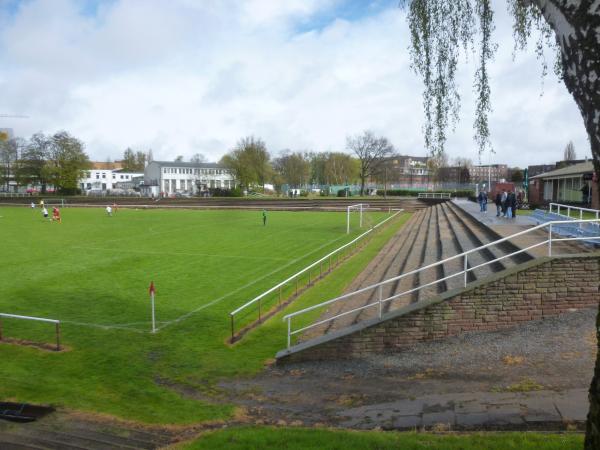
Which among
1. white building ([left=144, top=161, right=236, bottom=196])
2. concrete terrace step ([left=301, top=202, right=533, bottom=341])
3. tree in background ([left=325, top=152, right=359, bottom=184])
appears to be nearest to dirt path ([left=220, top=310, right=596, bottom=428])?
concrete terrace step ([left=301, top=202, right=533, bottom=341])

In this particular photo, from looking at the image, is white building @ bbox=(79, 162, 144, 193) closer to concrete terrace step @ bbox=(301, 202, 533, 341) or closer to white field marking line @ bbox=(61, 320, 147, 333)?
concrete terrace step @ bbox=(301, 202, 533, 341)

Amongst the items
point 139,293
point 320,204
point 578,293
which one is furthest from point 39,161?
point 578,293

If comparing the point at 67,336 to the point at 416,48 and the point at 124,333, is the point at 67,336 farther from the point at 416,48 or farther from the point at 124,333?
the point at 416,48

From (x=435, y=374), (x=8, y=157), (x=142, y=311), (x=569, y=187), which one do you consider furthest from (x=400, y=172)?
(x=435, y=374)

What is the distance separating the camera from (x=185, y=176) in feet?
390

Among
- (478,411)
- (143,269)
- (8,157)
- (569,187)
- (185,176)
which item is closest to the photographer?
(478,411)

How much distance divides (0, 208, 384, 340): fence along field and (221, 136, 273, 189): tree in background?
5572 cm

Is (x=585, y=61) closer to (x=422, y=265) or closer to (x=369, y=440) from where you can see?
(x=369, y=440)

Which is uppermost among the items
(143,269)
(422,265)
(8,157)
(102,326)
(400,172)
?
(8,157)

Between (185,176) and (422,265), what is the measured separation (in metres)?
108

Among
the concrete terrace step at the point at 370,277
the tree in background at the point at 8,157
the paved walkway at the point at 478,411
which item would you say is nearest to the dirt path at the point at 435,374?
the paved walkway at the point at 478,411

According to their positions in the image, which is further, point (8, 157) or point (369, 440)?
point (8, 157)

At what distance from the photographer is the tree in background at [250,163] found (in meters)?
92.8

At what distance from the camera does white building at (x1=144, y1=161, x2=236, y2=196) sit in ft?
377
